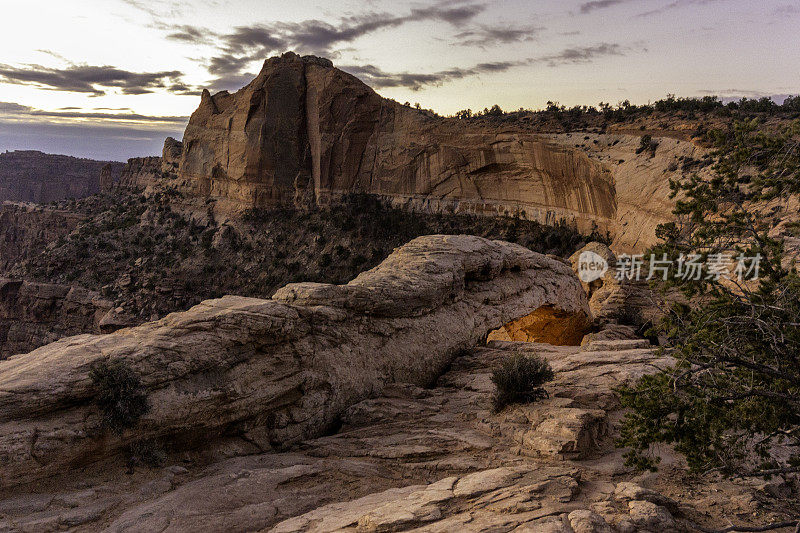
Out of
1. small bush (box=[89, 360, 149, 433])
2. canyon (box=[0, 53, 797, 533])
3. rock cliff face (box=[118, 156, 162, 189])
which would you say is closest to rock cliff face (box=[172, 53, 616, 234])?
rock cliff face (box=[118, 156, 162, 189])

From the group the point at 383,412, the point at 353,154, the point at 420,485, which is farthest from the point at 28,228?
the point at 420,485

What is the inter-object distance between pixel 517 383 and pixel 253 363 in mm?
4730

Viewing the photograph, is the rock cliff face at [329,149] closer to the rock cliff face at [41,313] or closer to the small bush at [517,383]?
the rock cliff face at [41,313]

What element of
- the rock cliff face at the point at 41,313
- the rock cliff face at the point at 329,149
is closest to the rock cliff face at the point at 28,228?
the rock cliff face at the point at 41,313

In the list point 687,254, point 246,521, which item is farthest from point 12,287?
point 687,254

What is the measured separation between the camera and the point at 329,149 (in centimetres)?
4506

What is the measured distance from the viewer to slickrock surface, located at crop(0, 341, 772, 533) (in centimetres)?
568

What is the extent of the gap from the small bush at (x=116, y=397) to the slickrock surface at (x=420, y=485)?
74cm

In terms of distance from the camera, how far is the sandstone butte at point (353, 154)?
3578 centimetres

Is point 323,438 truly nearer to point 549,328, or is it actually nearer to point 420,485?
point 420,485

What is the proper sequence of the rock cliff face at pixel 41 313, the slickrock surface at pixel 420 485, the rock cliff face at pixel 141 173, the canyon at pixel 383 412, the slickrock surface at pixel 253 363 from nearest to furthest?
the slickrock surface at pixel 420 485, the canyon at pixel 383 412, the slickrock surface at pixel 253 363, the rock cliff face at pixel 41 313, the rock cliff face at pixel 141 173

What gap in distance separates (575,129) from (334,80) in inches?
828

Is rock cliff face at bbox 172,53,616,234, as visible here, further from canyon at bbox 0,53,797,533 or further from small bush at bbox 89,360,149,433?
small bush at bbox 89,360,149,433

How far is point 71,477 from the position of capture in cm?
709
